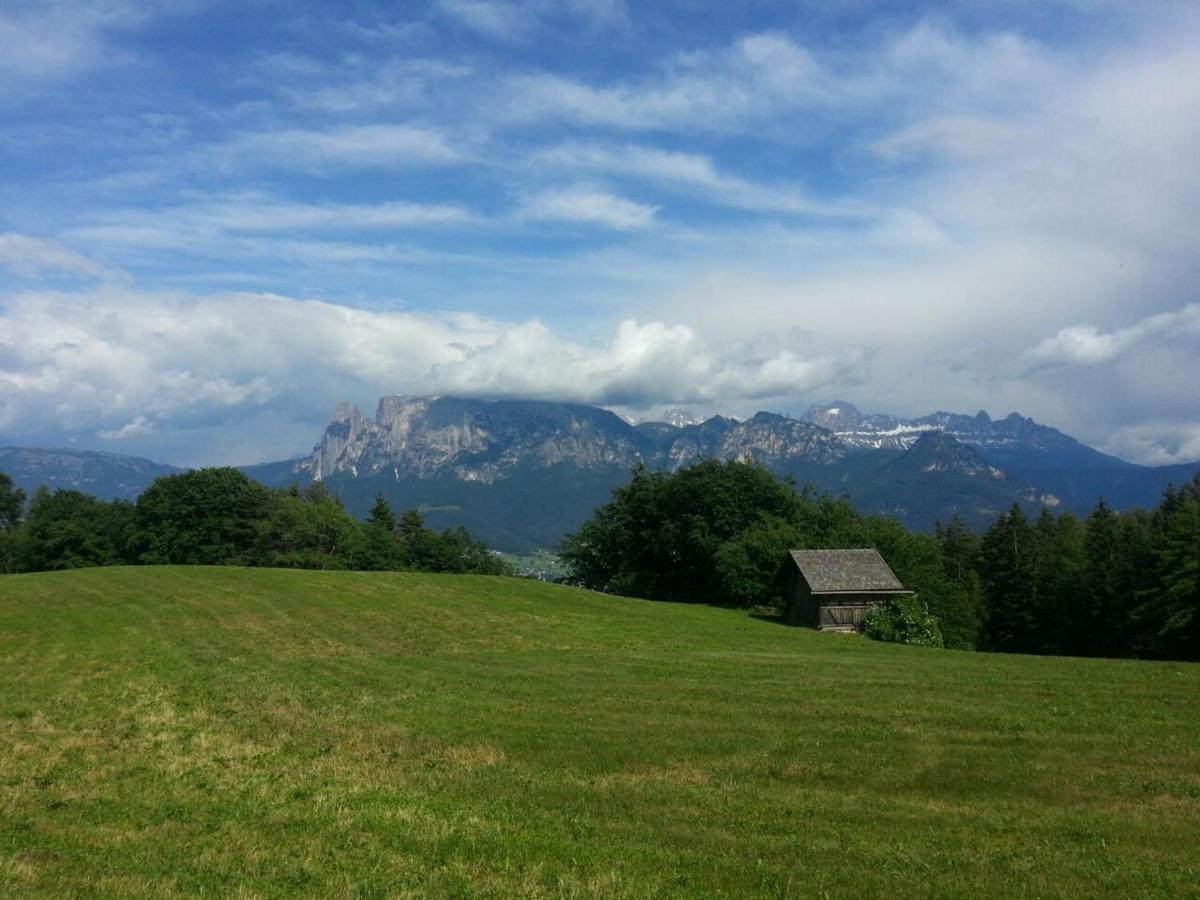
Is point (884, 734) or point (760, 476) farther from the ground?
point (760, 476)

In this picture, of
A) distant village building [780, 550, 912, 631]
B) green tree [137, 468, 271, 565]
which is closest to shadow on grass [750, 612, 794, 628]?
distant village building [780, 550, 912, 631]

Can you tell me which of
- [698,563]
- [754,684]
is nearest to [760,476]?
[698,563]

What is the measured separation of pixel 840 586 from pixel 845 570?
219 cm

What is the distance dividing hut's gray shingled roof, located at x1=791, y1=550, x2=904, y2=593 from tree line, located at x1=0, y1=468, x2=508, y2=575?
64.9m

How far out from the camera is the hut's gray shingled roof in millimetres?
63219

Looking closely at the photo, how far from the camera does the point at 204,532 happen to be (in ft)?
334

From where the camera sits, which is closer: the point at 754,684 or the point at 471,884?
the point at 471,884

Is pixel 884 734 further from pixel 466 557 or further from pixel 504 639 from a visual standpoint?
pixel 466 557

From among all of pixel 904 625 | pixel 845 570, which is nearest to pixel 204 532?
pixel 845 570

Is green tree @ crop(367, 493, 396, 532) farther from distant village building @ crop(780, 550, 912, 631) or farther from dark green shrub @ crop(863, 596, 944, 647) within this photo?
dark green shrub @ crop(863, 596, 944, 647)

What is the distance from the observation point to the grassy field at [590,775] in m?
11.3

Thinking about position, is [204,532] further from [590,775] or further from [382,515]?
[590,775]

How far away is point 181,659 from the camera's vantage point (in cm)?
3372

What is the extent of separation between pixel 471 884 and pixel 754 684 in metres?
18.5
